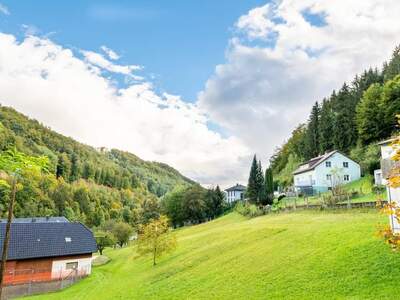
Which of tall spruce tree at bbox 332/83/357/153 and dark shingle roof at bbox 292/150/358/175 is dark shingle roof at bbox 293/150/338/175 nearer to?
dark shingle roof at bbox 292/150/358/175

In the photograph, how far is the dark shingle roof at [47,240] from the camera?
1261 inches

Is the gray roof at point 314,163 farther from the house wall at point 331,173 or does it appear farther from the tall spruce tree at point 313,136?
the tall spruce tree at point 313,136

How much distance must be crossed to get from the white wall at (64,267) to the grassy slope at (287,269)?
8.14m

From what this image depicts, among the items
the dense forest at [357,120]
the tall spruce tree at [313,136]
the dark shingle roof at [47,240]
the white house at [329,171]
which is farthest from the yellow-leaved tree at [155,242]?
the tall spruce tree at [313,136]

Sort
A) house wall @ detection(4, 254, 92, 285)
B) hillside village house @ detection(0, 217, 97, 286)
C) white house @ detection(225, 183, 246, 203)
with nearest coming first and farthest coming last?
Result: house wall @ detection(4, 254, 92, 285) → hillside village house @ detection(0, 217, 97, 286) → white house @ detection(225, 183, 246, 203)

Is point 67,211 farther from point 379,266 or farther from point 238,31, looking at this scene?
point 379,266

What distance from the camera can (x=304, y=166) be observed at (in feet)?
189

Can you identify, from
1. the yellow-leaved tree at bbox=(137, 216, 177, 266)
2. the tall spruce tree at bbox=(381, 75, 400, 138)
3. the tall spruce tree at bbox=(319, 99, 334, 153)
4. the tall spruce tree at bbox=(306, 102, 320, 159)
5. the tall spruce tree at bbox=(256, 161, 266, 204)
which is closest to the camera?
the yellow-leaved tree at bbox=(137, 216, 177, 266)

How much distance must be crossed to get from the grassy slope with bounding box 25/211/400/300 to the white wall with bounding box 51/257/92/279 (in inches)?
321

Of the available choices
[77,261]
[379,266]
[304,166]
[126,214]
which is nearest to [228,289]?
[379,266]

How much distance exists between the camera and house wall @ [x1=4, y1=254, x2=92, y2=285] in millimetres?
30156

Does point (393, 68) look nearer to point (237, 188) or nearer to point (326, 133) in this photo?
point (326, 133)

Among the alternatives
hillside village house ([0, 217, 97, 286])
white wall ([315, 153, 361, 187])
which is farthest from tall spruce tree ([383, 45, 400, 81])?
hillside village house ([0, 217, 97, 286])

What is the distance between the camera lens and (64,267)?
3347 cm
